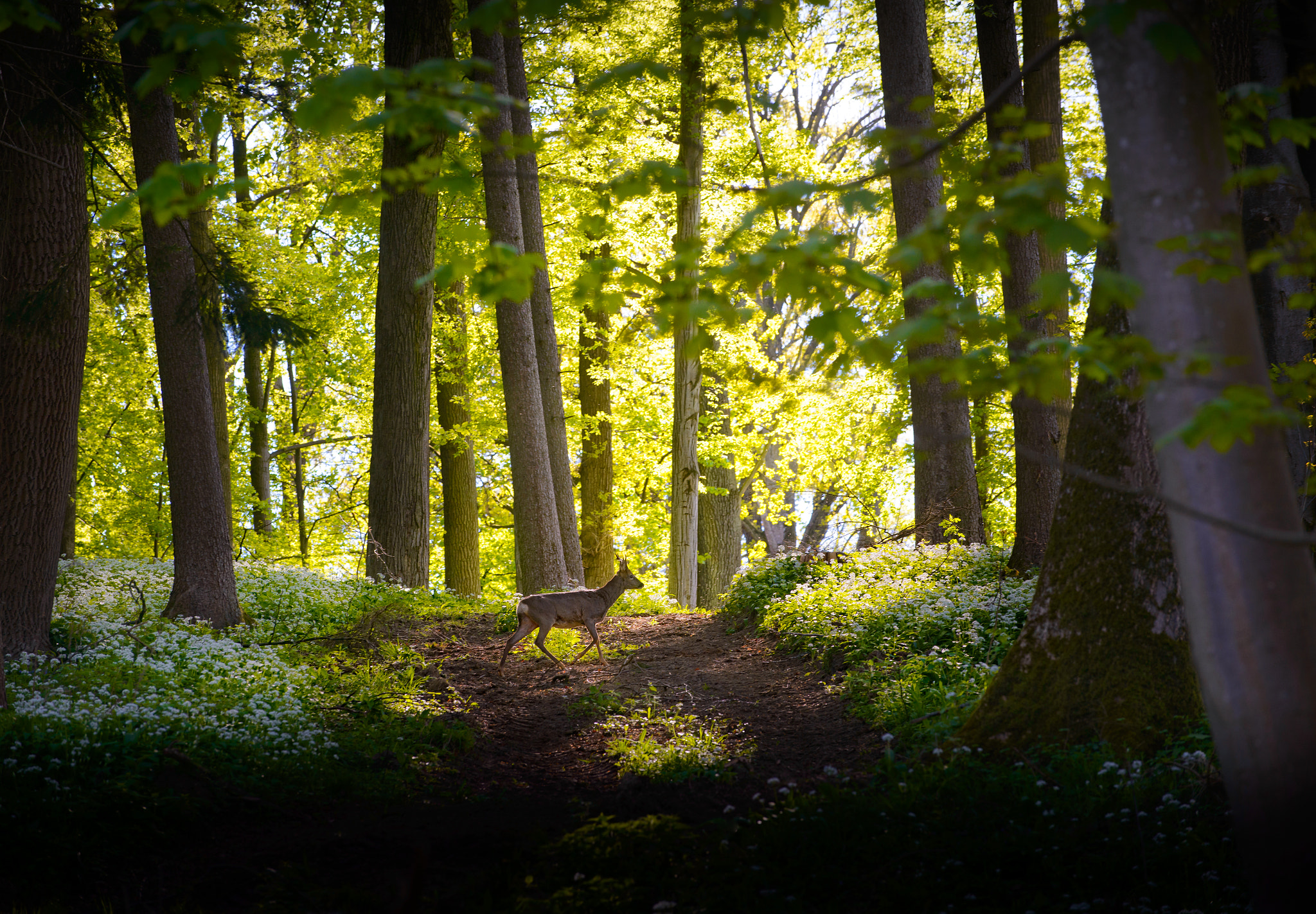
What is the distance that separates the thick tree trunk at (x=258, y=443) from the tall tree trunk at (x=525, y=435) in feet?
35.6

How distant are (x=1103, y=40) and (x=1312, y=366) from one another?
1.80m

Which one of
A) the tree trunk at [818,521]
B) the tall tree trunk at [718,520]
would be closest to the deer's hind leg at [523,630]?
the tall tree trunk at [718,520]

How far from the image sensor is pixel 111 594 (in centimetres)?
1109

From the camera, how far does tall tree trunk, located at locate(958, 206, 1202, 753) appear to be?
16.8ft

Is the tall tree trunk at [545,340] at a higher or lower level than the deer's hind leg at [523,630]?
higher

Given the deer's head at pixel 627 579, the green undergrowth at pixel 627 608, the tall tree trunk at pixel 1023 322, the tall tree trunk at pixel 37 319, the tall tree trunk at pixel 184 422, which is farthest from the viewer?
the green undergrowth at pixel 627 608

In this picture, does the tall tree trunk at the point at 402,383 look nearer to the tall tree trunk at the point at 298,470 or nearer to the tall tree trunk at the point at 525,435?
the tall tree trunk at the point at 525,435

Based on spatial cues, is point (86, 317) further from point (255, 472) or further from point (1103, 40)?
point (255, 472)

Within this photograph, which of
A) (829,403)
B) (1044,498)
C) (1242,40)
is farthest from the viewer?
(829,403)

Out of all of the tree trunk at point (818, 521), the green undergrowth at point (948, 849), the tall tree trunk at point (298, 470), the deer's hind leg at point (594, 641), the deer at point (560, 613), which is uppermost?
the tall tree trunk at point (298, 470)

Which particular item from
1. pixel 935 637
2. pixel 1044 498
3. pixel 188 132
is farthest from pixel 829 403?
pixel 188 132

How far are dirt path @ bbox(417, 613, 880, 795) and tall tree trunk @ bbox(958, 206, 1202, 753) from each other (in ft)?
3.93

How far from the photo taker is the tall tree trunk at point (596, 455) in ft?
62.0

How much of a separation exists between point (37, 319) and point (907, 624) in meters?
8.64
